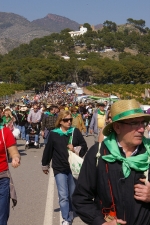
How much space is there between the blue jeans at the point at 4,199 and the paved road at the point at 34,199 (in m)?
1.72

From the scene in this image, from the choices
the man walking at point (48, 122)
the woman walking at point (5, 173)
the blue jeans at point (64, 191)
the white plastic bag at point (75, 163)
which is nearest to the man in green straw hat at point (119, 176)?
the woman walking at point (5, 173)

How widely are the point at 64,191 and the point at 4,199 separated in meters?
1.57

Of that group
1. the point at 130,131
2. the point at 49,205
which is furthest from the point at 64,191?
the point at 130,131

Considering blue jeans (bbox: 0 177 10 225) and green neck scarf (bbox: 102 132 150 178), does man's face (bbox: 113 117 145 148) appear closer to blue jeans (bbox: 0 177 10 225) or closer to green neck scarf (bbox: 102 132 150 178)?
green neck scarf (bbox: 102 132 150 178)

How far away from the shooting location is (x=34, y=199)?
7.75 metres

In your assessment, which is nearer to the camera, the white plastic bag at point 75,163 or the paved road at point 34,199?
the white plastic bag at point 75,163

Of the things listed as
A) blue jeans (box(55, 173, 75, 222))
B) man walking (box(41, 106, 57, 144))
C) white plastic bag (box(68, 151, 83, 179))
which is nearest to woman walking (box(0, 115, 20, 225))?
white plastic bag (box(68, 151, 83, 179))

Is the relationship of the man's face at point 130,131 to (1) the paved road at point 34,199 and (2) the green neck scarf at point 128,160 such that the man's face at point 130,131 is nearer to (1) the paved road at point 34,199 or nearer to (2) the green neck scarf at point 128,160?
(2) the green neck scarf at point 128,160

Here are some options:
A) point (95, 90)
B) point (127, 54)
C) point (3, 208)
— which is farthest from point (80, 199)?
point (127, 54)

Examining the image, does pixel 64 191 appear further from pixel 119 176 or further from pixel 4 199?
pixel 119 176

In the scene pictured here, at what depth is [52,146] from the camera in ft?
20.6

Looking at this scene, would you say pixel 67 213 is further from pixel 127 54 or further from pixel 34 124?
pixel 127 54

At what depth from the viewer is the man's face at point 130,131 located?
295cm

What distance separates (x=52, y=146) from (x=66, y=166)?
342mm
